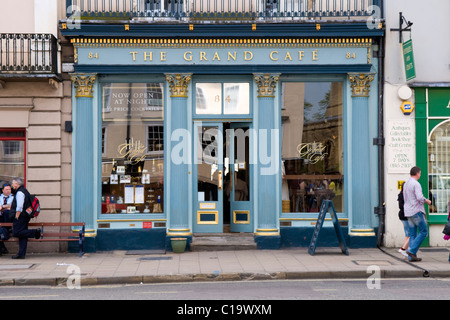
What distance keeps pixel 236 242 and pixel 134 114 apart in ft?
13.2

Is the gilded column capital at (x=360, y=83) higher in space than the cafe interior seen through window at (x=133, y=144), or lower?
higher

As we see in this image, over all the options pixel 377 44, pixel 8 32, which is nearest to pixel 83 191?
pixel 8 32

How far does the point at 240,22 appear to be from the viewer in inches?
493

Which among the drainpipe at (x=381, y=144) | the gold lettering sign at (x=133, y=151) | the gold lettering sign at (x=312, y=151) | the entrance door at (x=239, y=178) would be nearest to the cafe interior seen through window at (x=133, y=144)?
the gold lettering sign at (x=133, y=151)

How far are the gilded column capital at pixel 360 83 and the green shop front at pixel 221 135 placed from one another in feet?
0.09

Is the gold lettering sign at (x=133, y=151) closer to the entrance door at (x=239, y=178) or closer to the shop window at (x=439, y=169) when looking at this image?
the entrance door at (x=239, y=178)

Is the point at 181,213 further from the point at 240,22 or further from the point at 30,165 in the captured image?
the point at 240,22

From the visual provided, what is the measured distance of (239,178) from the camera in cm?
1335

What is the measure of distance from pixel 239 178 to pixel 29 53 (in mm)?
5863

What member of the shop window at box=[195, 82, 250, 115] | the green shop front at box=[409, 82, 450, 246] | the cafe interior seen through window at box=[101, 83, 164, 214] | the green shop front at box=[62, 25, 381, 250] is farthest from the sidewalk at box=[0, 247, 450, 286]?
the shop window at box=[195, 82, 250, 115]

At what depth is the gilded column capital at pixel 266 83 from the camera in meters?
12.8

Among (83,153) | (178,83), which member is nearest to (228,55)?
(178,83)

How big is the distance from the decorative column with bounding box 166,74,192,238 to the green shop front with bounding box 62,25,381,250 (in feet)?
0.08

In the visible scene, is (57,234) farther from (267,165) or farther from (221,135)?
(267,165)
